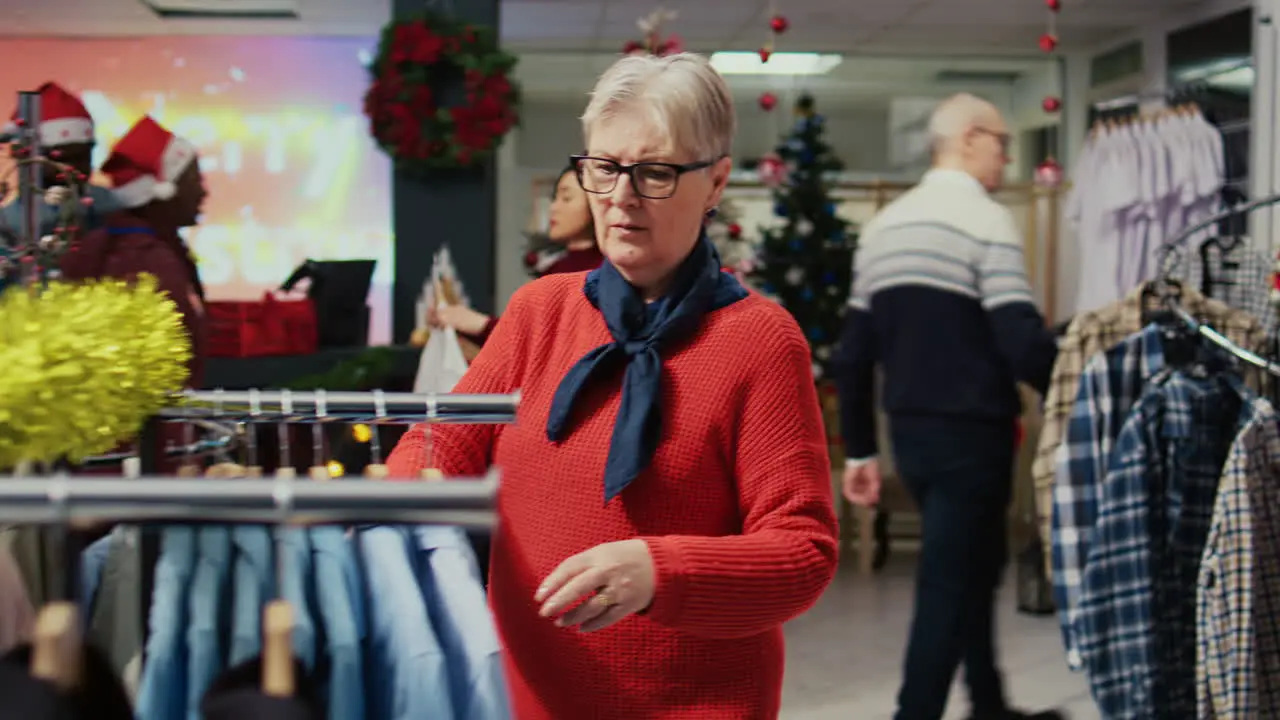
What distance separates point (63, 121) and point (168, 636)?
6.93 ft

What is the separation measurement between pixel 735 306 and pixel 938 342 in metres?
1.83

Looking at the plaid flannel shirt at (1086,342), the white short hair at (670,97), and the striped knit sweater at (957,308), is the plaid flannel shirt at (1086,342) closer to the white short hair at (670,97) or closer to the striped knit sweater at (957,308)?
the striped knit sweater at (957,308)

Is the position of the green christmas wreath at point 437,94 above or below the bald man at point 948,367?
above

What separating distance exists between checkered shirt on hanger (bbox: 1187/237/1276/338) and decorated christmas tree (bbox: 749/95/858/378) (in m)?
3.30

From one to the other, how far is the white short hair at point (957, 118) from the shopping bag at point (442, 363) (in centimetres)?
134

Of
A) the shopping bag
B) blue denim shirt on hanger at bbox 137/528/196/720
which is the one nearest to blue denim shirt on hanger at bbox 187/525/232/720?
blue denim shirt on hanger at bbox 137/528/196/720

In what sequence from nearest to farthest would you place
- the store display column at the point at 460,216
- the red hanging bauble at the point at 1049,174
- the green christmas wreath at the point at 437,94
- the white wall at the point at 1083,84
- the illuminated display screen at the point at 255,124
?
1. the green christmas wreath at the point at 437,94
2. the store display column at the point at 460,216
3. the red hanging bauble at the point at 1049,174
4. the white wall at the point at 1083,84
5. the illuminated display screen at the point at 255,124

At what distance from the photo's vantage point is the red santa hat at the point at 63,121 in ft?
8.89

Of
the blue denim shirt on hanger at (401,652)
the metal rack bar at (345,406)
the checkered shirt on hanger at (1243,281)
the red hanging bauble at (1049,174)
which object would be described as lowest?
the blue denim shirt on hanger at (401,652)

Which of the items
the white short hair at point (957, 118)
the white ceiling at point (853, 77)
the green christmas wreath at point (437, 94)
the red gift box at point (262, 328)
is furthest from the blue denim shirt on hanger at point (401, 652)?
the white ceiling at point (853, 77)

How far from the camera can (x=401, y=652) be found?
100 cm

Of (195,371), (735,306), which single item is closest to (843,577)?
(195,371)

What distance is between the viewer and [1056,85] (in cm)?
848

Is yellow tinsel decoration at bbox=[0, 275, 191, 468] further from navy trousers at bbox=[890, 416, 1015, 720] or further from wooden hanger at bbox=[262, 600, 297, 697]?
navy trousers at bbox=[890, 416, 1015, 720]
